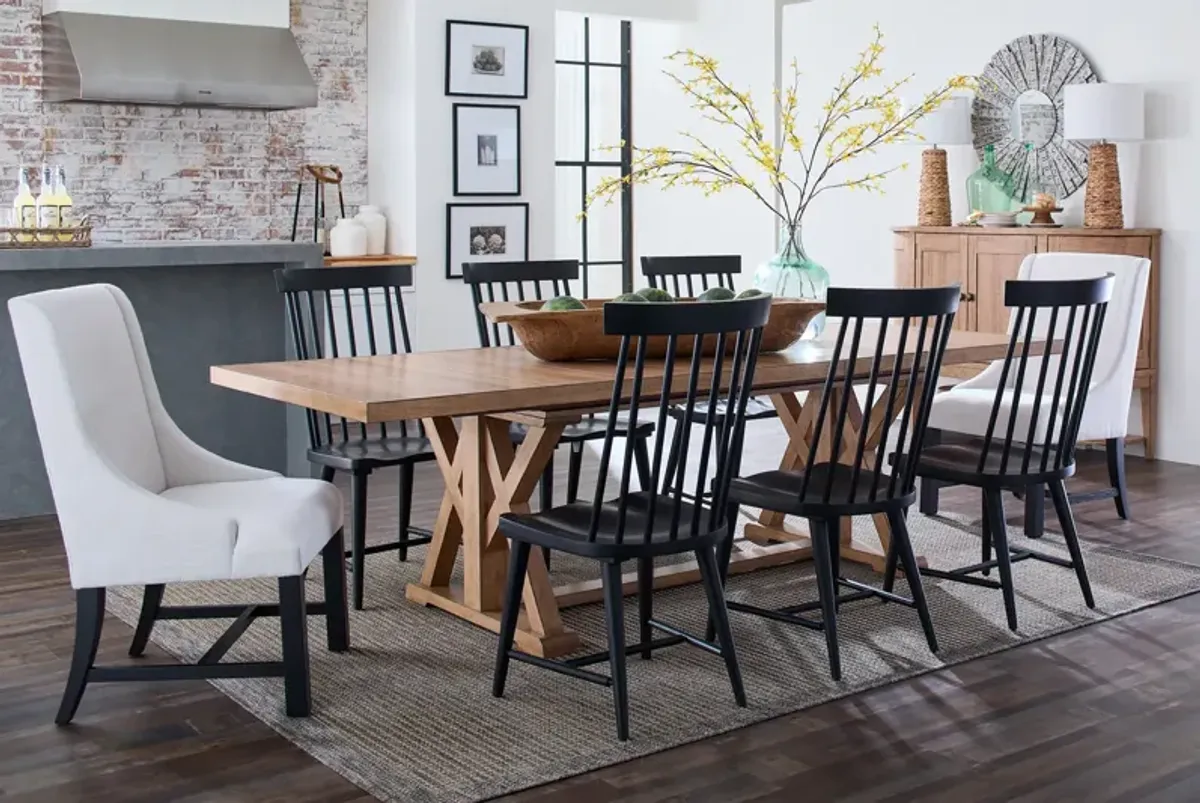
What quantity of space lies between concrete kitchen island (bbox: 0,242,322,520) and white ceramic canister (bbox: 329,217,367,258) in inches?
85.9

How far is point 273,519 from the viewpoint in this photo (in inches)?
128

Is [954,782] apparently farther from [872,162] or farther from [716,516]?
[872,162]

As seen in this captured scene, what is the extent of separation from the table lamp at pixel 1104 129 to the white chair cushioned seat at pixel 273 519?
4.05m

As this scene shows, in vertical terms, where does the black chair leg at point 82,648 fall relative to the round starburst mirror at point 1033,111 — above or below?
below

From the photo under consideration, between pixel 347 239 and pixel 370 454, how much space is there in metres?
3.94

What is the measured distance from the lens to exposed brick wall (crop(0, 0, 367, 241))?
733 cm

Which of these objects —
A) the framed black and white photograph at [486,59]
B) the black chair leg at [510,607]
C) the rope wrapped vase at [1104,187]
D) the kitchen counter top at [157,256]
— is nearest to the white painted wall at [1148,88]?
the rope wrapped vase at [1104,187]

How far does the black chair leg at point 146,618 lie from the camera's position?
3.73 m

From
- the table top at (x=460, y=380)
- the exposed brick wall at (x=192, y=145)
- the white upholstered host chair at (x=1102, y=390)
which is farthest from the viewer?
the exposed brick wall at (x=192, y=145)

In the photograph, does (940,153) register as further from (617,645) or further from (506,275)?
(617,645)

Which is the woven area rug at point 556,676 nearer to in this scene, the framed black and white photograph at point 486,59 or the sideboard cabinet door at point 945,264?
the sideboard cabinet door at point 945,264

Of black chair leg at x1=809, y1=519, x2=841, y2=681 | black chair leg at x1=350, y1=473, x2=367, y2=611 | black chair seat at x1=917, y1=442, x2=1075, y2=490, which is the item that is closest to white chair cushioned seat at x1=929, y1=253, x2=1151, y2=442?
black chair seat at x1=917, y1=442, x2=1075, y2=490

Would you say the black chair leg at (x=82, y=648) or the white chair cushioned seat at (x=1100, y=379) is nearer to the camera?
the black chair leg at (x=82, y=648)

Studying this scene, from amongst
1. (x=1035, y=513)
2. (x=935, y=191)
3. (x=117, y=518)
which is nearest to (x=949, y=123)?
(x=935, y=191)
